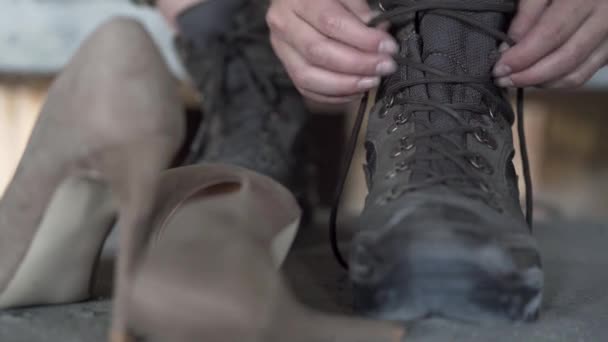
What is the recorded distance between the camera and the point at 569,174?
1631 mm

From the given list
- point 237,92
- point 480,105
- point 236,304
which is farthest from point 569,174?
point 236,304

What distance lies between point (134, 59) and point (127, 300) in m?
0.16

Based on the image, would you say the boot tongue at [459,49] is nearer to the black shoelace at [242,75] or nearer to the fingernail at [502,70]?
the fingernail at [502,70]

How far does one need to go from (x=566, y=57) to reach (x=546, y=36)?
28 millimetres

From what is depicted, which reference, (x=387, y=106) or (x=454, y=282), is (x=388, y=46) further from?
(x=454, y=282)

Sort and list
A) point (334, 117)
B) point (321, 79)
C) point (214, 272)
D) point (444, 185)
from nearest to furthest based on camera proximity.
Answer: point (214, 272), point (444, 185), point (321, 79), point (334, 117)

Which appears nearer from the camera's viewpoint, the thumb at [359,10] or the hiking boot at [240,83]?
the thumb at [359,10]

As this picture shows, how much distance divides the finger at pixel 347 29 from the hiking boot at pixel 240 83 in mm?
249

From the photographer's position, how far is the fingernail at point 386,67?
0.58 m

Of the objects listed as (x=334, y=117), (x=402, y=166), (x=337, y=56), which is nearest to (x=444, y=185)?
(x=402, y=166)

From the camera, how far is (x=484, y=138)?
550 millimetres

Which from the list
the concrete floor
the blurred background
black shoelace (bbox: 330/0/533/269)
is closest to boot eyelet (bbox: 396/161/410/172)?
black shoelace (bbox: 330/0/533/269)

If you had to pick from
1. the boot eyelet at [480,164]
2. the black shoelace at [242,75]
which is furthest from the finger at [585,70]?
the black shoelace at [242,75]

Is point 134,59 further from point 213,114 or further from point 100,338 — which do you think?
point 213,114
